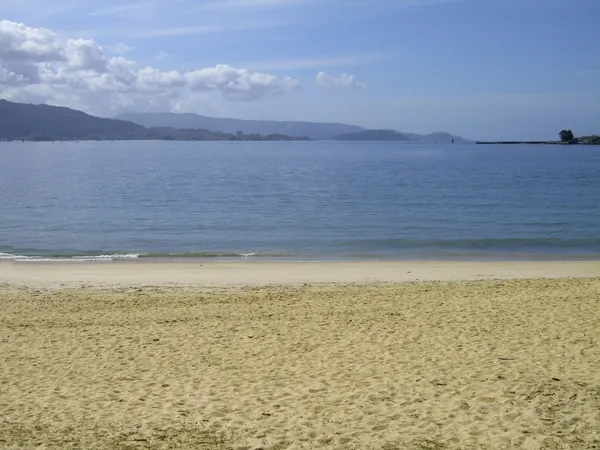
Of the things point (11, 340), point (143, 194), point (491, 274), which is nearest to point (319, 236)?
point (491, 274)

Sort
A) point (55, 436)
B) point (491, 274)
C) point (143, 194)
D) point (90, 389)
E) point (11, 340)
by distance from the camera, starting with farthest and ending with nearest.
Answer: point (143, 194), point (491, 274), point (11, 340), point (90, 389), point (55, 436)

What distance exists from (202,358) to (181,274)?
9.07 m

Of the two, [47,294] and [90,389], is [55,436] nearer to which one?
[90,389]

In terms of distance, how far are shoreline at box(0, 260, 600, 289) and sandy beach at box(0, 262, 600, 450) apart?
0.94 meters

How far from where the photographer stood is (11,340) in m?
11.0

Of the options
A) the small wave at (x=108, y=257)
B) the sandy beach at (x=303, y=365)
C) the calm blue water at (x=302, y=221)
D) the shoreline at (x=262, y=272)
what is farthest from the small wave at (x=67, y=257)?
the sandy beach at (x=303, y=365)

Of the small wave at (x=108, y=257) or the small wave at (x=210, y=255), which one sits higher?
the small wave at (x=210, y=255)

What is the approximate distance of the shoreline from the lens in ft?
57.5

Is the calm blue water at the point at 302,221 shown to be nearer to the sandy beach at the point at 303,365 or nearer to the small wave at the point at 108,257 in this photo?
the small wave at the point at 108,257

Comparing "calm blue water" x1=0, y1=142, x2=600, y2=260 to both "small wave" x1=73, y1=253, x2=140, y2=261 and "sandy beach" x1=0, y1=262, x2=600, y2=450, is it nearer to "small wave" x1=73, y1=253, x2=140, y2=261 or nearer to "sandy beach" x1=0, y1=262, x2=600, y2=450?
"small wave" x1=73, y1=253, x2=140, y2=261

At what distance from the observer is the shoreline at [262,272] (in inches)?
690

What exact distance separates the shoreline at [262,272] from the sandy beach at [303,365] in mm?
937

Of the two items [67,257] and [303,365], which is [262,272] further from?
[303,365]

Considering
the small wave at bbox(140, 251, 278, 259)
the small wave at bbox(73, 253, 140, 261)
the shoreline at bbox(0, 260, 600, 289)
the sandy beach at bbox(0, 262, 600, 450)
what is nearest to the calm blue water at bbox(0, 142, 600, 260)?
the small wave at bbox(140, 251, 278, 259)
